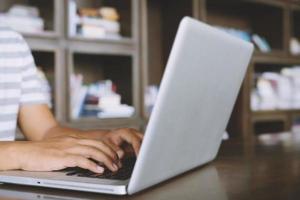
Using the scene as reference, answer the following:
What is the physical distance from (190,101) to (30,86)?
1.00 metres

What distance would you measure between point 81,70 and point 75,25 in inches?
17.2

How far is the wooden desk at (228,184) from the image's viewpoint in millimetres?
649

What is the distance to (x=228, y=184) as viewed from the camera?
28.8 inches

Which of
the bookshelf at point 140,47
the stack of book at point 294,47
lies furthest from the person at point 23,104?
the stack of book at point 294,47

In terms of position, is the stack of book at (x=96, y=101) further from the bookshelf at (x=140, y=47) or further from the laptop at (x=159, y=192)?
the laptop at (x=159, y=192)

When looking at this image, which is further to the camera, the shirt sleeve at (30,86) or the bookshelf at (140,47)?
the bookshelf at (140,47)

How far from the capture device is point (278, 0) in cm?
376

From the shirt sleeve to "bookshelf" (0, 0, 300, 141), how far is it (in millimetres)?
723

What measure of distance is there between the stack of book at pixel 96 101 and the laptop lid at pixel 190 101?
1.71 meters

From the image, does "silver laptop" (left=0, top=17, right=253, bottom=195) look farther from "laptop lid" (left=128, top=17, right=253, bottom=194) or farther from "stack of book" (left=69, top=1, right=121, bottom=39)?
"stack of book" (left=69, top=1, right=121, bottom=39)

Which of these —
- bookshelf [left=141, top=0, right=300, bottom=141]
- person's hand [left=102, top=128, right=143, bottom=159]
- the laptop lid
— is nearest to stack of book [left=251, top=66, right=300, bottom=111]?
bookshelf [left=141, top=0, right=300, bottom=141]

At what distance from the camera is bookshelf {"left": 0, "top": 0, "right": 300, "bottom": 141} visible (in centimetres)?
246

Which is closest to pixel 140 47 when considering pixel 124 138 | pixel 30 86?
pixel 30 86

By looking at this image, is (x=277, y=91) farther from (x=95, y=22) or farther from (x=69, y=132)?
(x=69, y=132)
